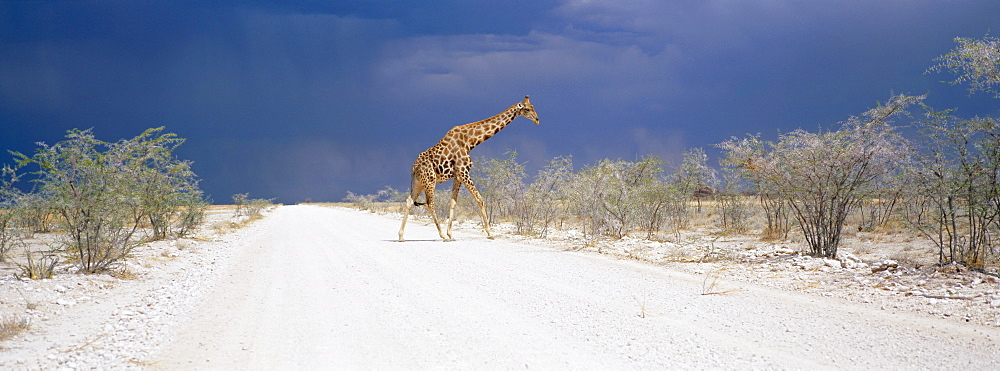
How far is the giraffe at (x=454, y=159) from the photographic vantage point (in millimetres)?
14633

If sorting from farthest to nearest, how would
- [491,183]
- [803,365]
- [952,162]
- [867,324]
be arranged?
[491,183]
[952,162]
[867,324]
[803,365]

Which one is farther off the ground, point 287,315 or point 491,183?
point 491,183

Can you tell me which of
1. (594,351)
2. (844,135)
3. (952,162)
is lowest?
(594,351)

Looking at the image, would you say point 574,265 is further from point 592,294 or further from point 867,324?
point 867,324

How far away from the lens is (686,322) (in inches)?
198

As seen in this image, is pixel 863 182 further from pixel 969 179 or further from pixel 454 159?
pixel 454 159

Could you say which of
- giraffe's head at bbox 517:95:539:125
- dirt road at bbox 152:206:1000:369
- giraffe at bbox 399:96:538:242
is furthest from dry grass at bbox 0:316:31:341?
giraffe's head at bbox 517:95:539:125

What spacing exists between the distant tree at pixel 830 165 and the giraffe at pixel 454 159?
258 inches

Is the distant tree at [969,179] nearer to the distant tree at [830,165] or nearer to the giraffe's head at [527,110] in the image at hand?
the distant tree at [830,165]

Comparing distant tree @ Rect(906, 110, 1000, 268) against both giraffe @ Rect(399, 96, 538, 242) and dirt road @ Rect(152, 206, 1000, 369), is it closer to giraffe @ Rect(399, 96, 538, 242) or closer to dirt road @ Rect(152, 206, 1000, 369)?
dirt road @ Rect(152, 206, 1000, 369)

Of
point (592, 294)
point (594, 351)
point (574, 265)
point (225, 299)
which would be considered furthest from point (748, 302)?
point (225, 299)

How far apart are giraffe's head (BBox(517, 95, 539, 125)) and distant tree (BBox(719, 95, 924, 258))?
19.4ft

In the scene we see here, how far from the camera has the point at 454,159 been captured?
14.7m

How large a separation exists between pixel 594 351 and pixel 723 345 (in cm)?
109
